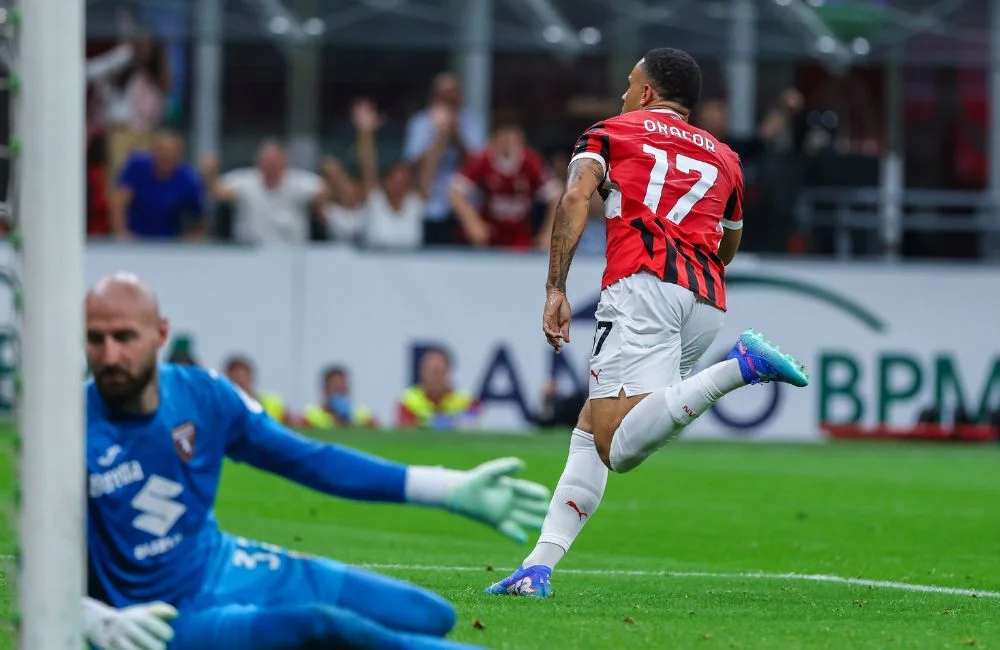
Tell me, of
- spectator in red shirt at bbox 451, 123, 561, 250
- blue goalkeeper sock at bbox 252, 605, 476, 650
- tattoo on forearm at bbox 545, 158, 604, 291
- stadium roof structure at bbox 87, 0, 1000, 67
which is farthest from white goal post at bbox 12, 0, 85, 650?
stadium roof structure at bbox 87, 0, 1000, 67

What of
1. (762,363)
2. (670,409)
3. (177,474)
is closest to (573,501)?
(670,409)

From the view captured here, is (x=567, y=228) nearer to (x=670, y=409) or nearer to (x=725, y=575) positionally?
(x=670, y=409)

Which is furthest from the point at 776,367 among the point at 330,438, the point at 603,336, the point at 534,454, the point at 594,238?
the point at 594,238

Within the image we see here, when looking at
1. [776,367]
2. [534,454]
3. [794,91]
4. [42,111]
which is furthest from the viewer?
[794,91]

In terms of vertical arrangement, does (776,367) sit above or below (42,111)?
below

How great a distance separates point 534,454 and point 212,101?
789 centimetres

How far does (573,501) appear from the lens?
7.69m

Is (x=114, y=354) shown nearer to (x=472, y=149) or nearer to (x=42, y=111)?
(x=42, y=111)

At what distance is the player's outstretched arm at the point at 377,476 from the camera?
15.9 feet

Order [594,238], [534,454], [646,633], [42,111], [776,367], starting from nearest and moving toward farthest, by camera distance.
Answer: [42,111], [646,633], [776,367], [534,454], [594,238]

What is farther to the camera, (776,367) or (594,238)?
(594,238)

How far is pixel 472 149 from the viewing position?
1981 centimetres

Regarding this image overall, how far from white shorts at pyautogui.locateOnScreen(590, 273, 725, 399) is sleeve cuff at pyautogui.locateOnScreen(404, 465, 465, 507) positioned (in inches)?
105

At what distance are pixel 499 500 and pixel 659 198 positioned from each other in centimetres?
310
